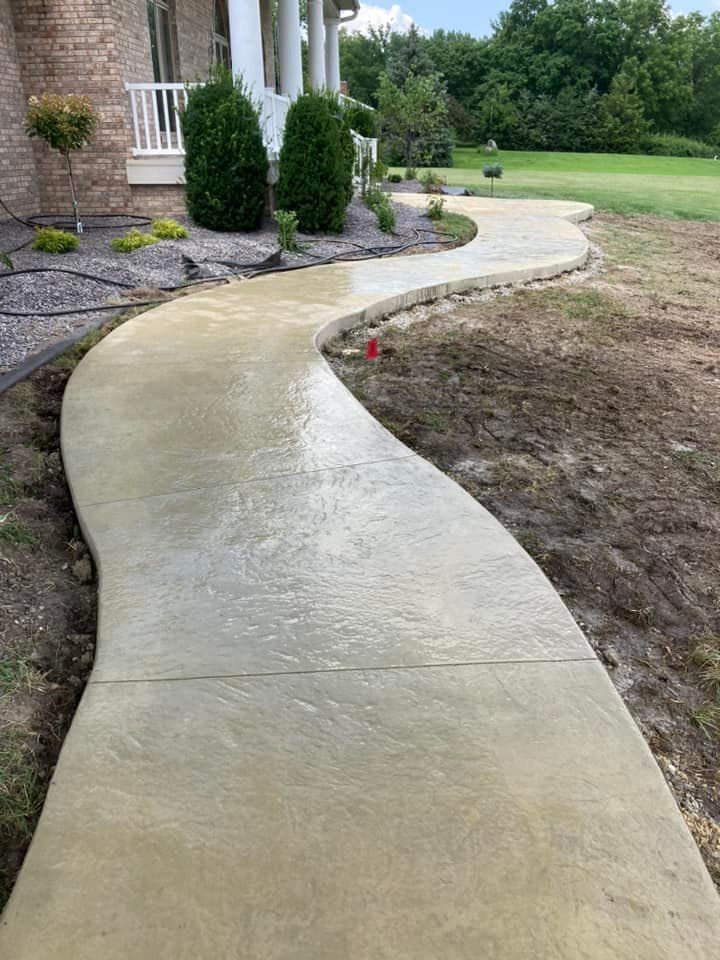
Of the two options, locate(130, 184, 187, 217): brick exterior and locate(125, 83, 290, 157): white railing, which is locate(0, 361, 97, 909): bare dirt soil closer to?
locate(130, 184, 187, 217): brick exterior

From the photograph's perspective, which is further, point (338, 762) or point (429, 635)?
point (429, 635)

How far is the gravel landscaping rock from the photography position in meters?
4.97

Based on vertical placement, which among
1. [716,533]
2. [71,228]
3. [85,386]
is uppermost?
[71,228]

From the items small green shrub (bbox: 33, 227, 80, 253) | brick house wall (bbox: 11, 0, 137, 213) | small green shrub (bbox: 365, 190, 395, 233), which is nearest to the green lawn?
small green shrub (bbox: 365, 190, 395, 233)

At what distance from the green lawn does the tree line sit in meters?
11.2

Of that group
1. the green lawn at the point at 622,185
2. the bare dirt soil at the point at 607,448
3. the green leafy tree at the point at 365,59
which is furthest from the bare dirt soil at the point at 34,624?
the green leafy tree at the point at 365,59

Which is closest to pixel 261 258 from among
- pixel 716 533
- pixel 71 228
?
pixel 71 228

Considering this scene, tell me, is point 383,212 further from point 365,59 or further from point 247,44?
point 365,59

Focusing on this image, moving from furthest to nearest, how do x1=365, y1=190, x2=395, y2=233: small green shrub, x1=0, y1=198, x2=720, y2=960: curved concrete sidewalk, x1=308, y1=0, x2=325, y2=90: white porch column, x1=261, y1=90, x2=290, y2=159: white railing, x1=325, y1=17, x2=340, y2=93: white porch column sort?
1. x1=325, y1=17, x2=340, y2=93: white porch column
2. x1=308, y1=0, x2=325, y2=90: white porch column
3. x1=365, y1=190, x2=395, y2=233: small green shrub
4. x1=261, y1=90, x2=290, y2=159: white railing
5. x1=0, y1=198, x2=720, y2=960: curved concrete sidewalk

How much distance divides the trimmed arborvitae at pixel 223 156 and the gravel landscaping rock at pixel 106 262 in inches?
10.1

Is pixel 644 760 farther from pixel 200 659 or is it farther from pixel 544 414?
pixel 544 414

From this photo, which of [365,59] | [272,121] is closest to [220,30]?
[272,121]

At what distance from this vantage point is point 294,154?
8461 millimetres

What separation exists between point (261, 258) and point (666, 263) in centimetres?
460
